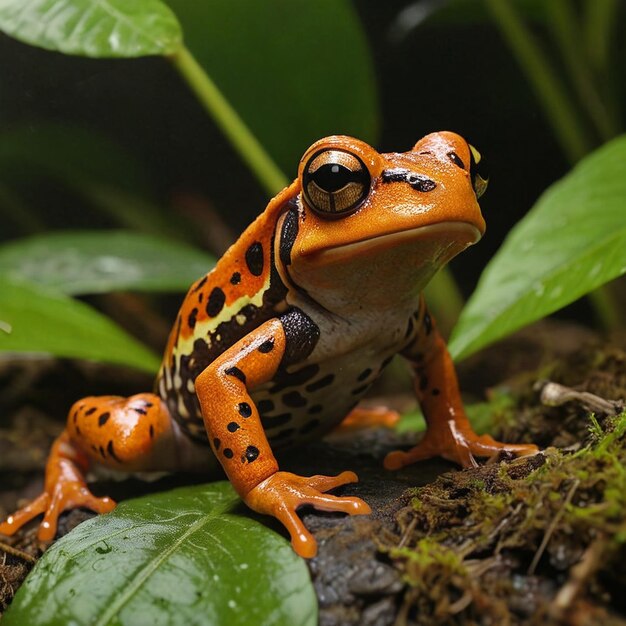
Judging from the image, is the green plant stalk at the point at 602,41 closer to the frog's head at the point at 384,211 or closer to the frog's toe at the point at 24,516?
the frog's head at the point at 384,211

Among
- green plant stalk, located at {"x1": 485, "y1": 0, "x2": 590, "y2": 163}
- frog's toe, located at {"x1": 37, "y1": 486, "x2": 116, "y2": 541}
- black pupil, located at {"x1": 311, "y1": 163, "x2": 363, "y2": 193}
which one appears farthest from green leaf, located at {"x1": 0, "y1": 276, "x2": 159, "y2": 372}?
green plant stalk, located at {"x1": 485, "y1": 0, "x2": 590, "y2": 163}

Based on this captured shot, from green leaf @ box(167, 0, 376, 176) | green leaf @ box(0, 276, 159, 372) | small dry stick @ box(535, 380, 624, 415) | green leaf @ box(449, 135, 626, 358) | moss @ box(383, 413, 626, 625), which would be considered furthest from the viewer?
green leaf @ box(167, 0, 376, 176)

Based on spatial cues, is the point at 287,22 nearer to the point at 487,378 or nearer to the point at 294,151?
the point at 294,151

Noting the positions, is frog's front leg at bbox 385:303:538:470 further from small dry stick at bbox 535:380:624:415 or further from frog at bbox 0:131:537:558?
small dry stick at bbox 535:380:624:415

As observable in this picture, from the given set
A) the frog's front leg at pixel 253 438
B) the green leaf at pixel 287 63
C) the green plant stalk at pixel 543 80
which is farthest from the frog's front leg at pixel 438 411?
the green plant stalk at pixel 543 80

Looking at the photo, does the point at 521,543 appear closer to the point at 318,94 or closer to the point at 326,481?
the point at 326,481

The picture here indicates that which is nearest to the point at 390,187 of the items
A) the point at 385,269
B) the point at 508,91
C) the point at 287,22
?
the point at 385,269

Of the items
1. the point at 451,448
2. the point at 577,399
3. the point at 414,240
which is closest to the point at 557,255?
the point at 577,399
